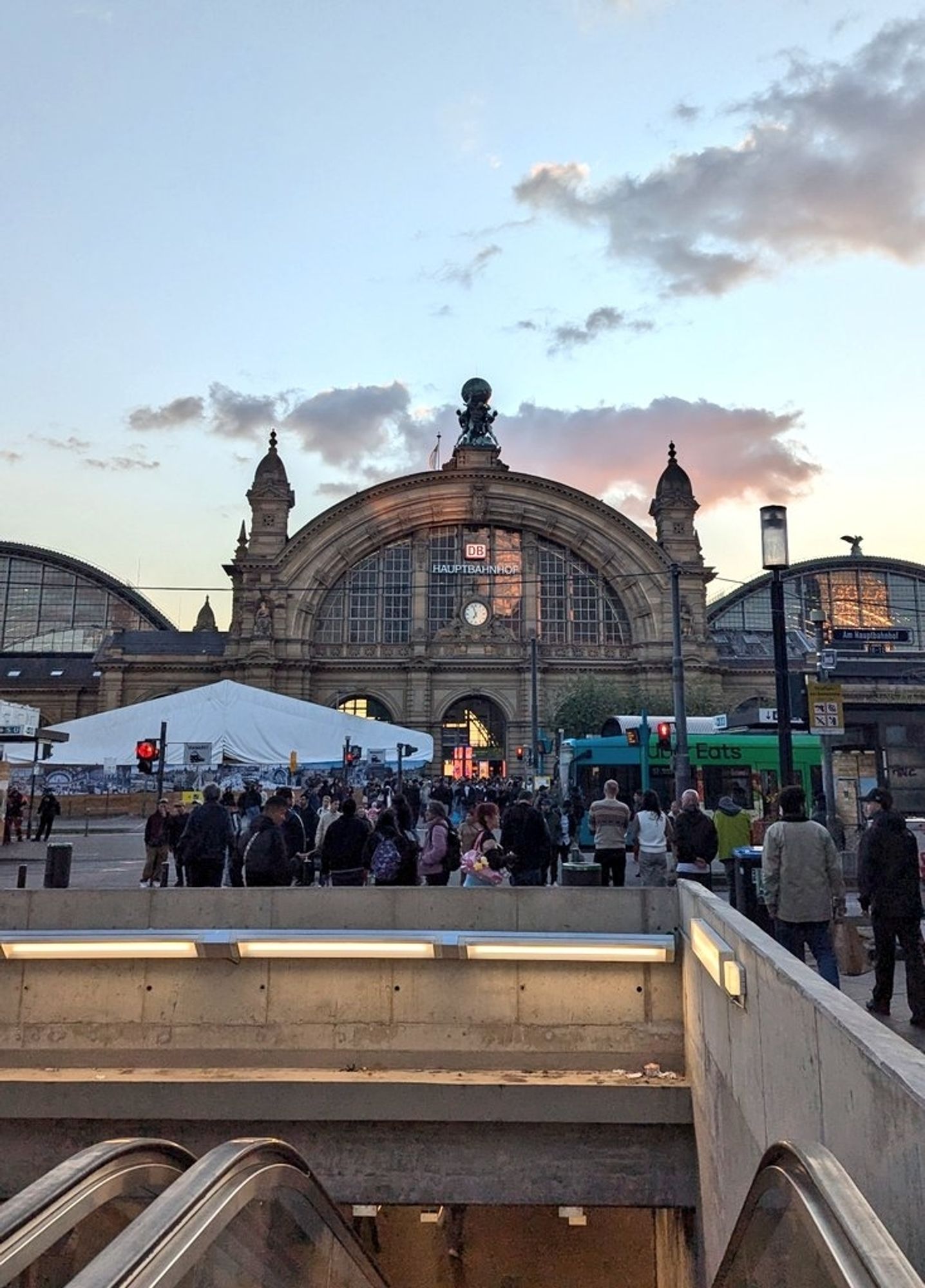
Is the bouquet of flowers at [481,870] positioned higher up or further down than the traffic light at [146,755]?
further down

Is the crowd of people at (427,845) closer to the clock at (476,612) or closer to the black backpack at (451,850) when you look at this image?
the black backpack at (451,850)

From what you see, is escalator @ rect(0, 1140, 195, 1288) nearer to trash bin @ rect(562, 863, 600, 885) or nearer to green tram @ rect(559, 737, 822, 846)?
trash bin @ rect(562, 863, 600, 885)

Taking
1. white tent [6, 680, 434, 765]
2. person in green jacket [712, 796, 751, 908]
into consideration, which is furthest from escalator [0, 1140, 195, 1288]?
white tent [6, 680, 434, 765]

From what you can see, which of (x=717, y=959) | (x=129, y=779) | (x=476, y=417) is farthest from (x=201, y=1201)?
(x=476, y=417)

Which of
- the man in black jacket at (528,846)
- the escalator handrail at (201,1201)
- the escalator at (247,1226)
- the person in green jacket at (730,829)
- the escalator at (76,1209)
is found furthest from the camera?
the person in green jacket at (730,829)

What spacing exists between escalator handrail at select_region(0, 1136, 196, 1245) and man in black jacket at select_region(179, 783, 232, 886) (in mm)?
7415

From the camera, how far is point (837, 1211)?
219 cm

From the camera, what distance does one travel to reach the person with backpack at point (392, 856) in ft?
31.6

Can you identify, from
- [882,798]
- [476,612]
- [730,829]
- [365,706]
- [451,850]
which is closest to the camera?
[882,798]

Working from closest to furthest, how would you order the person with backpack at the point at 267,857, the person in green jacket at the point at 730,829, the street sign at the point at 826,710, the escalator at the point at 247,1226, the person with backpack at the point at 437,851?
1. the escalator at the point at 247,1226
2. the person with backpack at the point at 267,857
3. the person with backpack at the point at 437,851
4. the person in green jacket at the point at 730,829
5. the street sign at the point at 826,710

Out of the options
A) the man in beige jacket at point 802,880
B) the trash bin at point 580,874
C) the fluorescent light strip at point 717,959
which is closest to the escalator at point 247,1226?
the fluorescent light strip at point 717,959

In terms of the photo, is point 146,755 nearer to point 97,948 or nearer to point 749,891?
point 97,948

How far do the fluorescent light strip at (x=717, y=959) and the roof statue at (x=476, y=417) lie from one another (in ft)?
183

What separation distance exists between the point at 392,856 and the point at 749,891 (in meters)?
3.81
